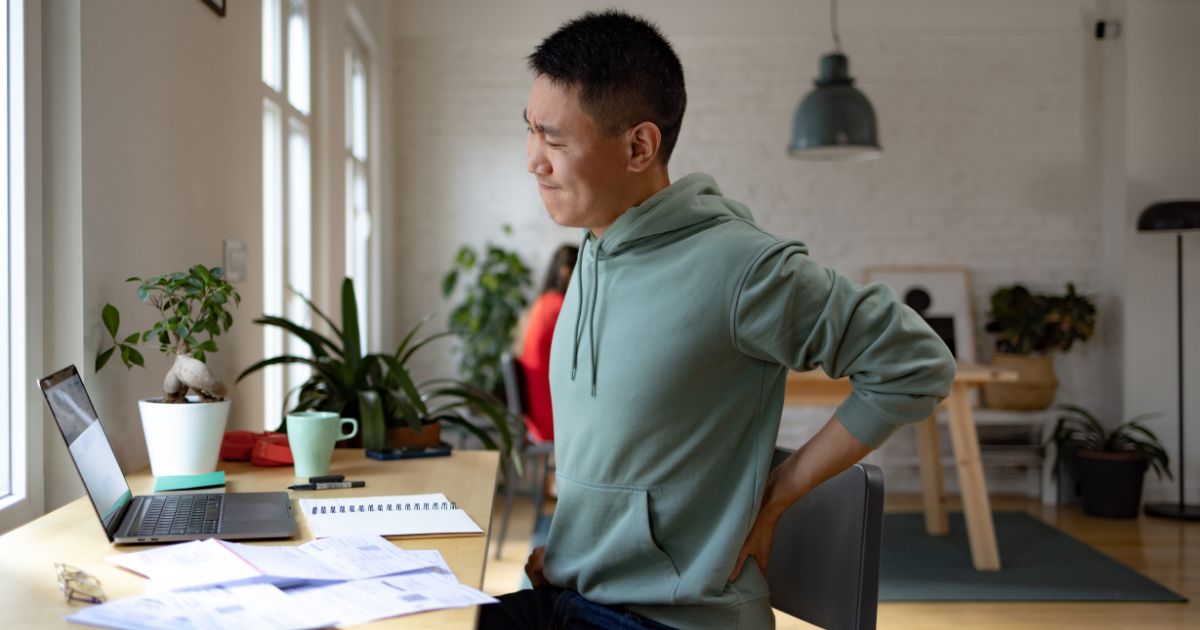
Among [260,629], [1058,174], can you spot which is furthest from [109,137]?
[1058,174]

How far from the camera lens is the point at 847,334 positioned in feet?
4.26

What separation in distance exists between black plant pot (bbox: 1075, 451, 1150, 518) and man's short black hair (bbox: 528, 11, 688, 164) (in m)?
4.68


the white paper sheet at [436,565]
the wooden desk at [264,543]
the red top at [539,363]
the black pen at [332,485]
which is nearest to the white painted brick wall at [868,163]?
the red top at [539,363]

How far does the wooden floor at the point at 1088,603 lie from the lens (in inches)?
140

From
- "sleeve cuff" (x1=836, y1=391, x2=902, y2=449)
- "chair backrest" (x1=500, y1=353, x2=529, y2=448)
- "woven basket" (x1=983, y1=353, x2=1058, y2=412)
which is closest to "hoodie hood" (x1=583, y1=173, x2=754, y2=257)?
"sleeve cuff" (x1=836, y1=391, x2=902, y2=449)

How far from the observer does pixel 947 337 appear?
583 cm

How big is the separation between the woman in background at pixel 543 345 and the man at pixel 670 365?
3.26 metres

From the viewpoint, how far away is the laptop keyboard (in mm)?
1333

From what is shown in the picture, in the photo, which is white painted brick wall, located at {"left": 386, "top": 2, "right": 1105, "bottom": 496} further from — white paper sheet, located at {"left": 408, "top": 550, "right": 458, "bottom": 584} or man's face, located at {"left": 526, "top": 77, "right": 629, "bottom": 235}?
white paper sheet, located at {"left": 408, "top": 550, "right": 458, "bottom": 584}

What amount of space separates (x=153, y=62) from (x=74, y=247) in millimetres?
510

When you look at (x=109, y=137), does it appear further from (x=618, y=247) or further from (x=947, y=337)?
(x=947, y=337)

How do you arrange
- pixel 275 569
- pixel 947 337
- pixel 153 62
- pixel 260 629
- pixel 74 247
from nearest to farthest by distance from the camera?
pixel 260 629 → pixel 275 569 → pixel 74 247 → pixel 153 62 → pixel 947 337

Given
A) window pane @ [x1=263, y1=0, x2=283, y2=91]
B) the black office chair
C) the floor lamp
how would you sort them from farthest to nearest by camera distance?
1. the floor lamp
2. the black office chair
3. window pane @ [x1=263, y1=0, x2=283, y2=91]

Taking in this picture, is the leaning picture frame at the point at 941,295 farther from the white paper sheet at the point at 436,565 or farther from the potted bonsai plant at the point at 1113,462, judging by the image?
the white paper sheet at the point at 436,565
